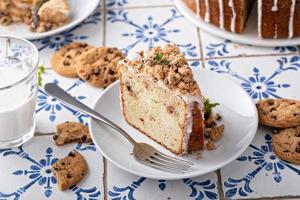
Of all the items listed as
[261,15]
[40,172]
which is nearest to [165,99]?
[40,172]

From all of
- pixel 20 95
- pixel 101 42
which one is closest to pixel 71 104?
pixel 20 95

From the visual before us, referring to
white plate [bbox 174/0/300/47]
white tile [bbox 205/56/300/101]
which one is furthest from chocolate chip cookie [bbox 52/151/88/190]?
white plate [bbox 174/0/300/47]

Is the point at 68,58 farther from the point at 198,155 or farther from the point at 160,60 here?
the point at 198,155

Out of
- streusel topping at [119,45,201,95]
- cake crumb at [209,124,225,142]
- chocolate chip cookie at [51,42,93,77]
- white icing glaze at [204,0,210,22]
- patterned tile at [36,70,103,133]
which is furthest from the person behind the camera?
white icing glaze at [204,0,210,22]

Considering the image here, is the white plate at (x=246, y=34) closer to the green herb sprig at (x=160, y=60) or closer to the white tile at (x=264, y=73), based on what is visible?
the white tile at (x=264, y=73)

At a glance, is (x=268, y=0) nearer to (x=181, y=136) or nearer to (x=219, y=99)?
(x=219, y=99)

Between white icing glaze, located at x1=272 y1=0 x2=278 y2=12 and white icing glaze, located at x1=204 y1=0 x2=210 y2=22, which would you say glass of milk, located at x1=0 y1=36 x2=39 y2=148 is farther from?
white icing glaze, located at x1=272 y1=0 x2=278 y2=12

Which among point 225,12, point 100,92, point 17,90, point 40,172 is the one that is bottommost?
point 40,172
